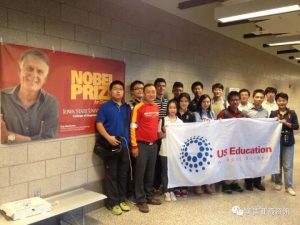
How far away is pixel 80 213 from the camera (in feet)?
9.92

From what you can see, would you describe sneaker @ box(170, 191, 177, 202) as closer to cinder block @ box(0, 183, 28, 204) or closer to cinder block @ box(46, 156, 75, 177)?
cinder block @ box(46, 156, 75, 177)

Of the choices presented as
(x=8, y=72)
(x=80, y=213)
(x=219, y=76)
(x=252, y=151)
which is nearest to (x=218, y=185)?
(x=252, y=151)

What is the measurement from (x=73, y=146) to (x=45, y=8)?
4.66 ft

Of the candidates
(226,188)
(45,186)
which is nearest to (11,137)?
(45,186)

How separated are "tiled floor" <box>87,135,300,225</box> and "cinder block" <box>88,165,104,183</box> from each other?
0.37 metres

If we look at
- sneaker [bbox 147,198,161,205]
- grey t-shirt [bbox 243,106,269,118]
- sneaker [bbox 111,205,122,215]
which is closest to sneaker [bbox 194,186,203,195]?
sneaker [bbox 147,198,161,205]

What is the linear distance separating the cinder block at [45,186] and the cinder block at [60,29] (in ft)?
4.77

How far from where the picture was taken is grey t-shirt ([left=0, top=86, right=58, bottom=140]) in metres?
2.40

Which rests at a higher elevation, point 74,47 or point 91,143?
point 74,47

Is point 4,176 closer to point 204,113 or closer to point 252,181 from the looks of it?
point 204,113

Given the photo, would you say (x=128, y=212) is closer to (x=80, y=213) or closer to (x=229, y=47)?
(x=80, y=213)

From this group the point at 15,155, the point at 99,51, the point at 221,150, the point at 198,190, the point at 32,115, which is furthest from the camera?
the point at 198,190

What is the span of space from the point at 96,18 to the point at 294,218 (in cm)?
314

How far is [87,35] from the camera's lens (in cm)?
302
